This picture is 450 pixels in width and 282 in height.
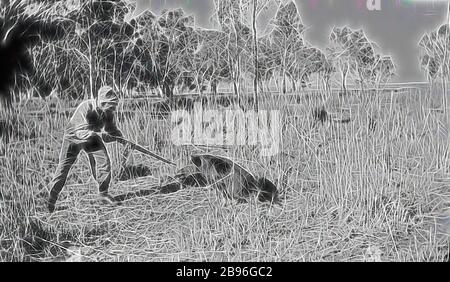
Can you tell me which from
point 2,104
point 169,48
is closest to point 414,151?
point 169,48

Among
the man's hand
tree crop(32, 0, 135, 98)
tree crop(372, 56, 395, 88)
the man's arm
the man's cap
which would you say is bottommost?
the man's hand

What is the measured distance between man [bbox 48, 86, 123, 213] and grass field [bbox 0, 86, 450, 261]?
60 millimetres

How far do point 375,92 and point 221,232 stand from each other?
1535 mm

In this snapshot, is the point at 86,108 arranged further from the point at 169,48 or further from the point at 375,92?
the point at 375,92

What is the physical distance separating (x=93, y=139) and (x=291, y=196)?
1544 mm

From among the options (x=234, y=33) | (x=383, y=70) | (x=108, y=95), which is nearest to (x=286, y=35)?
(x=234, y=33)

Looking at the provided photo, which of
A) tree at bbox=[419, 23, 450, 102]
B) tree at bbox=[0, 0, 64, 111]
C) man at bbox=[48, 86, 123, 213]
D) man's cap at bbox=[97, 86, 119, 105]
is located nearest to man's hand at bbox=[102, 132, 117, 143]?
man at bbox=[48, 86, 123, 213]

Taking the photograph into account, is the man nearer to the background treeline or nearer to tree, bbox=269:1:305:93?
the background treeline

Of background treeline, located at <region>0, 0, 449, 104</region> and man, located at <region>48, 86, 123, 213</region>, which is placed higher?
background treeline, located at <region>0, 0, 449, 104</region>

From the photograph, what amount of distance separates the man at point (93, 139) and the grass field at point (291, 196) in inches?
2.4

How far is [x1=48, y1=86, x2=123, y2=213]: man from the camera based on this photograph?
2.92m

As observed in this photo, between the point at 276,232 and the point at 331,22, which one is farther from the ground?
the point at 331,22

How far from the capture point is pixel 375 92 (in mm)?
2859

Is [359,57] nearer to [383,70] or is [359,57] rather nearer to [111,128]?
[383,70]
